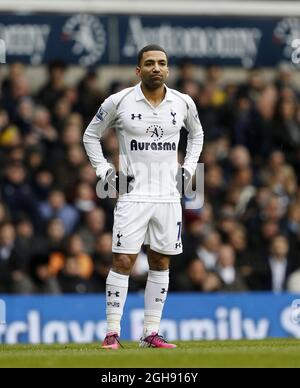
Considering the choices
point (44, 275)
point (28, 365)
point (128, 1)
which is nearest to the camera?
point (28, 365)

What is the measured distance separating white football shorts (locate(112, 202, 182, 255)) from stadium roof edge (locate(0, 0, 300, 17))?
28.3ft

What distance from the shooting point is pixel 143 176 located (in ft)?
41.7

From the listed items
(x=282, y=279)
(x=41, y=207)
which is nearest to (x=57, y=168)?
(x=41, y=207)

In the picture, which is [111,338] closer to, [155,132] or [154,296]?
[154,296]

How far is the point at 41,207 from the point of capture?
64.2 ft

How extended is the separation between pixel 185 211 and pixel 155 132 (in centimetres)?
773

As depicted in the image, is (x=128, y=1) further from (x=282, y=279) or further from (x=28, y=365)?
(x=28, y=365)

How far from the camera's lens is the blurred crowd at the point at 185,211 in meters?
18.9

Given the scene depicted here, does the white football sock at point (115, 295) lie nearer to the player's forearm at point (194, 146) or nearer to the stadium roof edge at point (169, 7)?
the player's forearm at point (194, 146)

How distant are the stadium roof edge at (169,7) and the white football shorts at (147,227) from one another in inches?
339

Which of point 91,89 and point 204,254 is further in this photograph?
point 91,89

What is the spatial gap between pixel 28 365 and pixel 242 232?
9717mm

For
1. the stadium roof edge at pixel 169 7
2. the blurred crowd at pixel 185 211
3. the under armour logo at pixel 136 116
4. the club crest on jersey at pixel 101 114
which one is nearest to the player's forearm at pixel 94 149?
the club crest on jersey at pixel 101 114

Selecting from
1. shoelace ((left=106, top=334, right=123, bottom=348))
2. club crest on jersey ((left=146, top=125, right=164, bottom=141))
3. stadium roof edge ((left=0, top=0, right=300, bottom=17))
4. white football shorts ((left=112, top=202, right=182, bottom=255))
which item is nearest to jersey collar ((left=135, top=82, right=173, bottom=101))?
club crest on jersey ((left=146, top=125, right=164, bottom=141))
